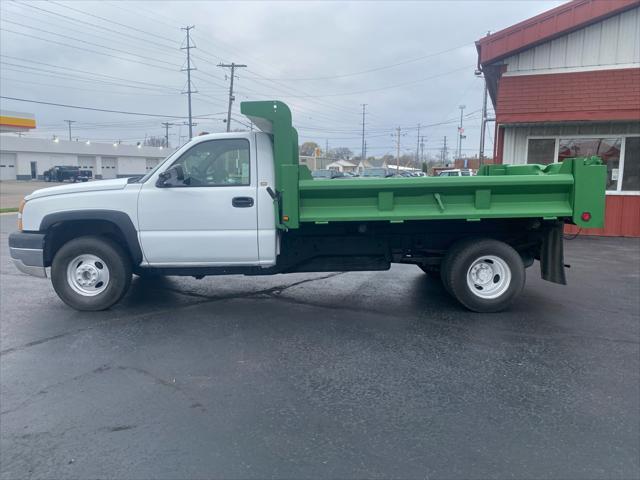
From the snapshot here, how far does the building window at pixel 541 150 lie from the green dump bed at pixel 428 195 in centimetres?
775

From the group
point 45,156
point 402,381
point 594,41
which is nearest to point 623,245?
point 594,41

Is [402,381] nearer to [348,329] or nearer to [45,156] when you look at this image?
[348,329]

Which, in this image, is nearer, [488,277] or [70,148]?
[488,277]

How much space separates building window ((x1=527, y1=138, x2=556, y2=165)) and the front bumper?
37.5 ft

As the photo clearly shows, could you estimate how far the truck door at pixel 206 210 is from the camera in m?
6.29

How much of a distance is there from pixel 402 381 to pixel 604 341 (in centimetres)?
251

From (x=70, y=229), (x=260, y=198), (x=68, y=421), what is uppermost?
(x=260, y=198)

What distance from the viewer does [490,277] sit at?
6.68m

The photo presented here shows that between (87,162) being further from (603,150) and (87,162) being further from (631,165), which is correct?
(631,165)

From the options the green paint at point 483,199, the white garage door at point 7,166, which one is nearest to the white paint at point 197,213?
the green paint at point 483,199

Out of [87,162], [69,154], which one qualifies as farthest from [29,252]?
[87,162]

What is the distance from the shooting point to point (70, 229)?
21.9ft

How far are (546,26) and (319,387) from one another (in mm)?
11731

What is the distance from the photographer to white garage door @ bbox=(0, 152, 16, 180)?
220 feet
